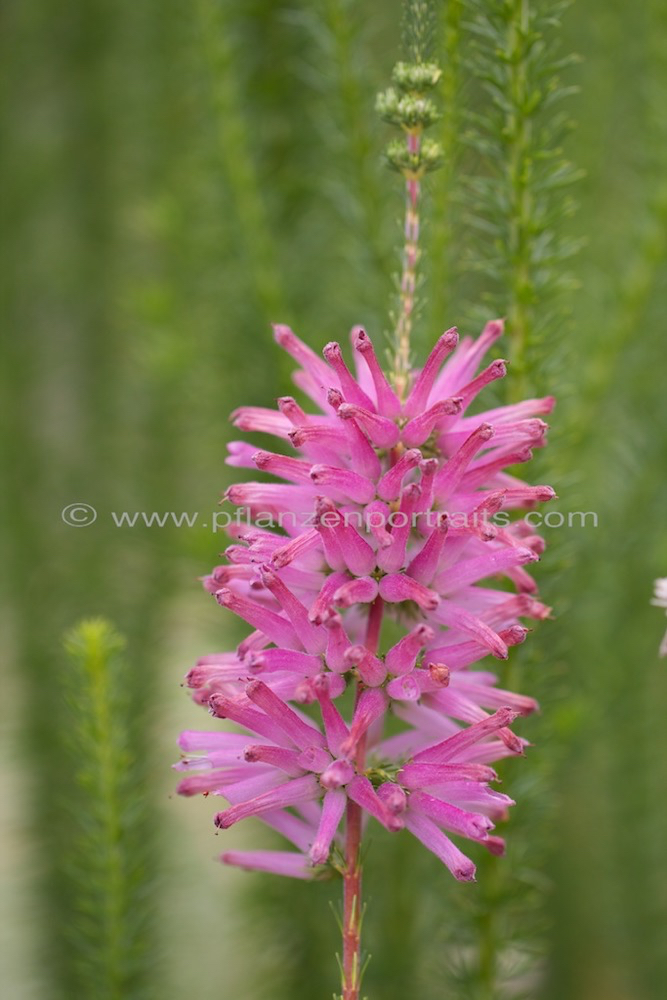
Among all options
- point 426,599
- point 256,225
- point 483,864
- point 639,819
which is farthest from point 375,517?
point 639,819

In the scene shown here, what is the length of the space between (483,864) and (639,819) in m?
0.42

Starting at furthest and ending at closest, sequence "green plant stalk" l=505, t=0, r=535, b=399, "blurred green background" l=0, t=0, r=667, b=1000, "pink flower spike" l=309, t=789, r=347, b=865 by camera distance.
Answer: "blurred green background" l=0, t=0, r=667, b=1000 < "green plant stalk" l=505, t=0, r=535, b=399 < "pink flower spike" l=309, t=789, r=347, b=865

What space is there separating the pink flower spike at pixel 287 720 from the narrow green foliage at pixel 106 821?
0.66ft

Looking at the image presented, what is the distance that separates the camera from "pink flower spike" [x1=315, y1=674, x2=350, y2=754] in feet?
1.38

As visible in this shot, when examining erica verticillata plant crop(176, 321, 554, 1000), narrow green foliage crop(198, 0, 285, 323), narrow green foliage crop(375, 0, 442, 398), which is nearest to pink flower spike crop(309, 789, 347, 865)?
erica verticillata plant crop(176, 321, 554, 1000)

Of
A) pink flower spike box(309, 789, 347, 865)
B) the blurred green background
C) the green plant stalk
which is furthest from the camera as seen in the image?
the blurred green background

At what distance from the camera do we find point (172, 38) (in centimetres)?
102

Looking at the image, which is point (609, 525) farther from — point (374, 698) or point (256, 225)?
point (374, 698)

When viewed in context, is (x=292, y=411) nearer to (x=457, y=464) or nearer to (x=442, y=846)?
(x=457, y=464)

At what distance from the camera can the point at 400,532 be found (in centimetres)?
44

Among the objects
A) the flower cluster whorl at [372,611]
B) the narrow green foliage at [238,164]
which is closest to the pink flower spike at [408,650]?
the flower cluster whorl at [372,611]

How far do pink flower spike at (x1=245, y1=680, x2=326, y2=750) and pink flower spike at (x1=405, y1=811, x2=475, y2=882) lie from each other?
0.05 m

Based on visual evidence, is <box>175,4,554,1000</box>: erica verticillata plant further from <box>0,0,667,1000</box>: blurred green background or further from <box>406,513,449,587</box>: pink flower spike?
<box>0,0,667,1000</box>: blurred green background

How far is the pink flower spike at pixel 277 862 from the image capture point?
19.2 inches
